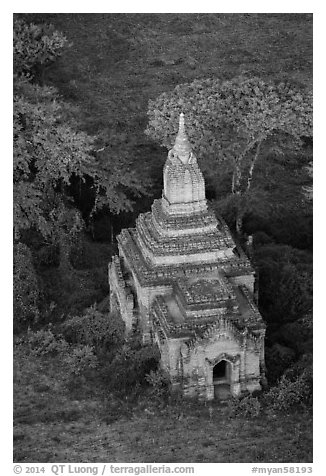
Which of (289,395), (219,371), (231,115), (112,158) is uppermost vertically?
(231,115)

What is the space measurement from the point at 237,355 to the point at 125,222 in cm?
1126

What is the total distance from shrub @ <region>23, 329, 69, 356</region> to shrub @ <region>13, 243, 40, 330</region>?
1092 millimetres

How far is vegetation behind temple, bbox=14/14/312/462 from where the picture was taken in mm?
26828

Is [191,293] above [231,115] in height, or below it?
below

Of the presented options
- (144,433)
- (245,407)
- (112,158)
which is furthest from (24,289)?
(245,407)

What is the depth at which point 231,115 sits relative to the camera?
30.5 m

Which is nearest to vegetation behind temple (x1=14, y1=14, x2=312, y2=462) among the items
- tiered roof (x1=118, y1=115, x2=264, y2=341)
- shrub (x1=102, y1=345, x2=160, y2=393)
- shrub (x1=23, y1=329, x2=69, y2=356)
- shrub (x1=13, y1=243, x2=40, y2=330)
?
shrub (x1=13, y1=243, x2=40, y2=330)

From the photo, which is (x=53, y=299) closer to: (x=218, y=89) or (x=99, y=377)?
(x=99, y=377)

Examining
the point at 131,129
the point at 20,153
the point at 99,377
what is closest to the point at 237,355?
the point at 99,377

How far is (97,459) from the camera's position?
20156mm

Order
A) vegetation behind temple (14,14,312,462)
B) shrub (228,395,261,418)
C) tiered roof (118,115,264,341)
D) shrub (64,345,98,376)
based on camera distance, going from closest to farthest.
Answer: shrub (228,395,261,418), tiered roof (118,115,264,341), shrub (64,345,98,376), vegetation behind temple (14,14,312,462)

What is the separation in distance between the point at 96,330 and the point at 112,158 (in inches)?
330

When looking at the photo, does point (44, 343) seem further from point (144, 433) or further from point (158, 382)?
point (144, 433)

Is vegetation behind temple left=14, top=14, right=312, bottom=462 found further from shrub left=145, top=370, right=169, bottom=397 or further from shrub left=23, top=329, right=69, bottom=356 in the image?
shrub left=145, top=370, right=169, bottom=397
